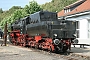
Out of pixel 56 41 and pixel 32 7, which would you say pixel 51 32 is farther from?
pixel 32 7

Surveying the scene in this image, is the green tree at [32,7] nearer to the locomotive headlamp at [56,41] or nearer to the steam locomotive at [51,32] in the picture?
the steam locomotive at [51,32]

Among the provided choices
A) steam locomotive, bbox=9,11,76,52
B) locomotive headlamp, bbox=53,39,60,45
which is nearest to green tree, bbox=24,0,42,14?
steam locomotive, bbox=9,11,76,52

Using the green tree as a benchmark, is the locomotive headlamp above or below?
below

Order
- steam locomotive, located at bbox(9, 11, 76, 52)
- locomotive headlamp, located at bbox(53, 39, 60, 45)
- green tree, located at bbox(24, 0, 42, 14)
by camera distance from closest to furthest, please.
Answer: locomotive headlamp, located at bbox(53, 39, 60, 45) < steam locomotive, located at bbox(9, 11, 76, 52) < green tree, located at bbox(24, 0, 42, 14)

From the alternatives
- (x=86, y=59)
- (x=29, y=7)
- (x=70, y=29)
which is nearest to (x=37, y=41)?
(x=70, y=29)

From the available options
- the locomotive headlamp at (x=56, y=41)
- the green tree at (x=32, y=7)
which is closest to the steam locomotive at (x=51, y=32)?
the locomotive headlamp at (x=56, y=41)

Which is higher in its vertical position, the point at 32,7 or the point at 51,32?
the point at 32,7

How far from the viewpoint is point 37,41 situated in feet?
64.5

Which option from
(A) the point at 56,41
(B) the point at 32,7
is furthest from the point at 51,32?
(B) the point at 32,7

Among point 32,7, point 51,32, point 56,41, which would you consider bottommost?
point 56,41

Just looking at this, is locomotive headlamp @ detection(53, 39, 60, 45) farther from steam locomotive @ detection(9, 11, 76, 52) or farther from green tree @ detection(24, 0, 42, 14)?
green tree @ detection(24, 0, 42, 14)

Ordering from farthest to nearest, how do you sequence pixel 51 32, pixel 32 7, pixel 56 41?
pixel 32 7 < pixel 51 32 < pixel 56 41

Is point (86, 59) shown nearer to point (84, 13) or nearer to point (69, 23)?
point (69, 23)

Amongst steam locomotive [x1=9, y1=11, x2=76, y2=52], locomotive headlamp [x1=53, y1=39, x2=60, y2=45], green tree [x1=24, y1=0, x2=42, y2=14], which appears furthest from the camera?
green tree [x1=24, y1=0, x2=42, y2=14]
